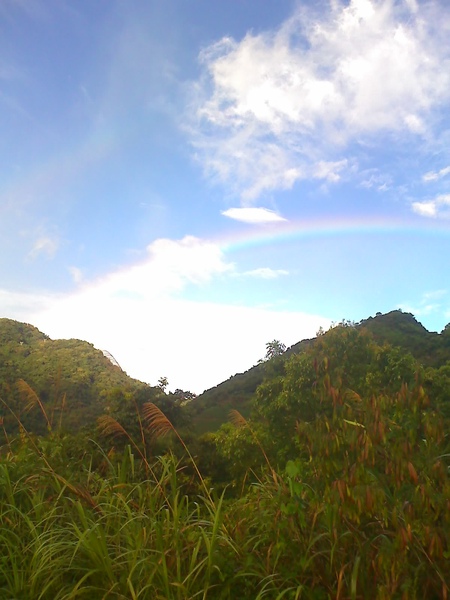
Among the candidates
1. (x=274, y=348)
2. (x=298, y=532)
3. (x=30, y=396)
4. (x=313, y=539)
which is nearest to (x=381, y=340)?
(x=274, y=348)

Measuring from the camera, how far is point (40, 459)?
16.4ft

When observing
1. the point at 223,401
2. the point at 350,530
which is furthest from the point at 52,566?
the point at 223,401

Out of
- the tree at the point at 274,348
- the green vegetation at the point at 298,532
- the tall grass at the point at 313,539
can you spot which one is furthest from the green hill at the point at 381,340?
the tall grass at the point at 313,539

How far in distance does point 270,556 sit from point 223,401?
5903 cm

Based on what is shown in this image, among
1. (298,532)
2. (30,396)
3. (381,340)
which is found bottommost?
(298,532)

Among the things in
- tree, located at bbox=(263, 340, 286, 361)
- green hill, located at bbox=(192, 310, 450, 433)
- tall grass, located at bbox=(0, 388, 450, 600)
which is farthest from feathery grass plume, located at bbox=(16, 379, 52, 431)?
green hill, located at bbox=(192, 310, 450, 433)

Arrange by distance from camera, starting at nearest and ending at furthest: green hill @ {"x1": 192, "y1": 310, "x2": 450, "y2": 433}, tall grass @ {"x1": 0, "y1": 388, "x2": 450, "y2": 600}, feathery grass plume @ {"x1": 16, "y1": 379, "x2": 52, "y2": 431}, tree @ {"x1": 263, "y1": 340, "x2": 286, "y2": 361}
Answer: tall grass @ {"x1": 0, "y1": 388, "x2": 450, "y2": 600} < feathery grass plume @ {"x1": 16, "y1": 379, "x2": 52, "y2": 431} < tree @ {"x1": 263, "y1": 340, "x2": 286, "y2": 361} < green hill @ {"x1": 192, "y1": 310, "x2": 450, "y2": 433}

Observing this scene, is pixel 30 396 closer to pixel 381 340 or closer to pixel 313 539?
pixel 313 539

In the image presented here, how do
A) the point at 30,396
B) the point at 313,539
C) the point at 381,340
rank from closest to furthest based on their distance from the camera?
1. the point at 313,539
2. the point at 30,396
3. the point at 381,340

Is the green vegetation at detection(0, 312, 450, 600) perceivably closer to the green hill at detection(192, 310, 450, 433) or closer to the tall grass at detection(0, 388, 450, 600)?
the tall grass at detection(0, 388, 450, 600)

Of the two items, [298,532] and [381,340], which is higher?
[381,340]

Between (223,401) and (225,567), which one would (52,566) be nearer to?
(225,567)

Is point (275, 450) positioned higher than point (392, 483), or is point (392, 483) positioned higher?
point (392, 483)

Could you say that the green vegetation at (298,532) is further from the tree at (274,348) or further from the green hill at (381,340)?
the green hill at (381,340)
